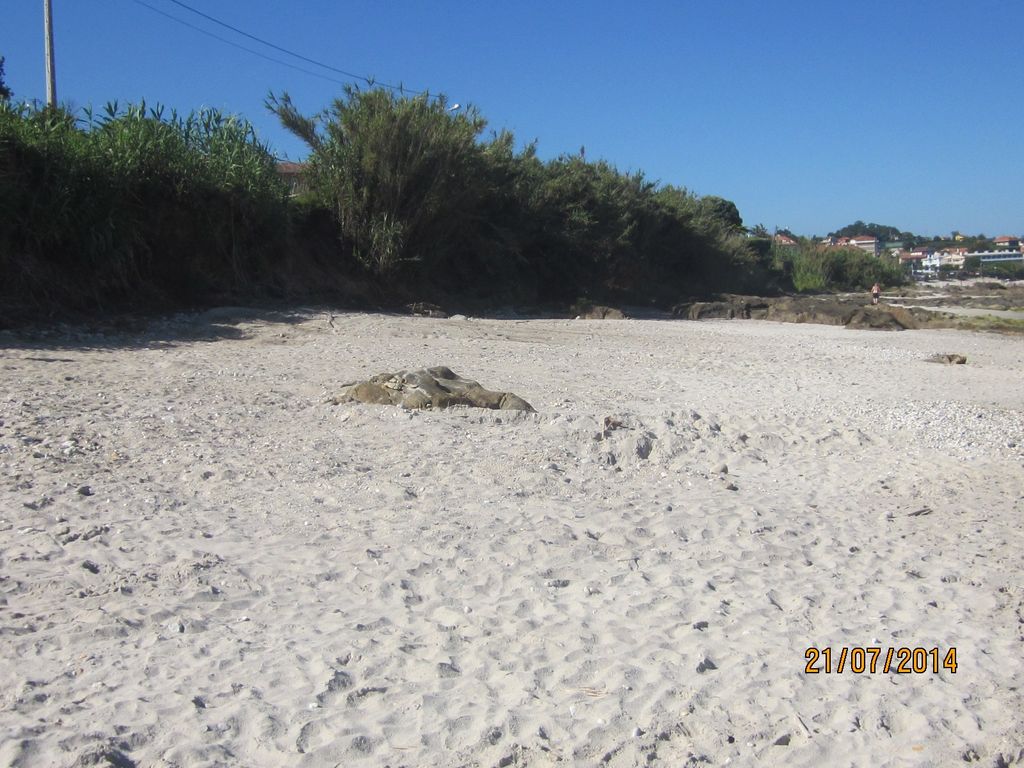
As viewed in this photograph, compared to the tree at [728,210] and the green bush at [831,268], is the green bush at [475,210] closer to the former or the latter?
the tree at [728,210]

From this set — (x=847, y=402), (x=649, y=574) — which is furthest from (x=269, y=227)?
(x=649, y=574)

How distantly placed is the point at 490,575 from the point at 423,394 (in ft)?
11.9

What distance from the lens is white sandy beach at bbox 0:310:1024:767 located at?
3613mm

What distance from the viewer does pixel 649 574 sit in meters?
5.33

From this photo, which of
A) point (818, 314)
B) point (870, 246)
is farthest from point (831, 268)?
point (870, 246)

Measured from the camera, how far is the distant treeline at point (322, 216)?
1290 centimetres

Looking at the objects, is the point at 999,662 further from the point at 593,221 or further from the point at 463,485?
the point at 593,221

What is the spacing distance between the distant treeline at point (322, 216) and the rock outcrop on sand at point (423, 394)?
5447mm

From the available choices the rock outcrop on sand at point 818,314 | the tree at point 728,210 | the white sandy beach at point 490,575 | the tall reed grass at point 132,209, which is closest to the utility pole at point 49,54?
the tall reed grass at point 132,209

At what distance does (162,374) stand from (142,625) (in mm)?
5819

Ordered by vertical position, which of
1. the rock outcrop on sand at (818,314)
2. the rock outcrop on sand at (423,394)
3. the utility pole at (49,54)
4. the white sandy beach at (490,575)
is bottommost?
the white sandy beach at (490,575)

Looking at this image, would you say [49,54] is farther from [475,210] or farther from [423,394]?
[423,394]

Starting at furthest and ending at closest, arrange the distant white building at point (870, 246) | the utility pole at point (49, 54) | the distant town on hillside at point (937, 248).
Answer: the distant town on hillside at point (937, 248)
the distant white building at point (870, 246)
the utility pole at point (49, 54)

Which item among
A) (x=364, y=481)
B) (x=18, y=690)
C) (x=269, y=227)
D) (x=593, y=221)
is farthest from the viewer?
(x=593, y=221)
